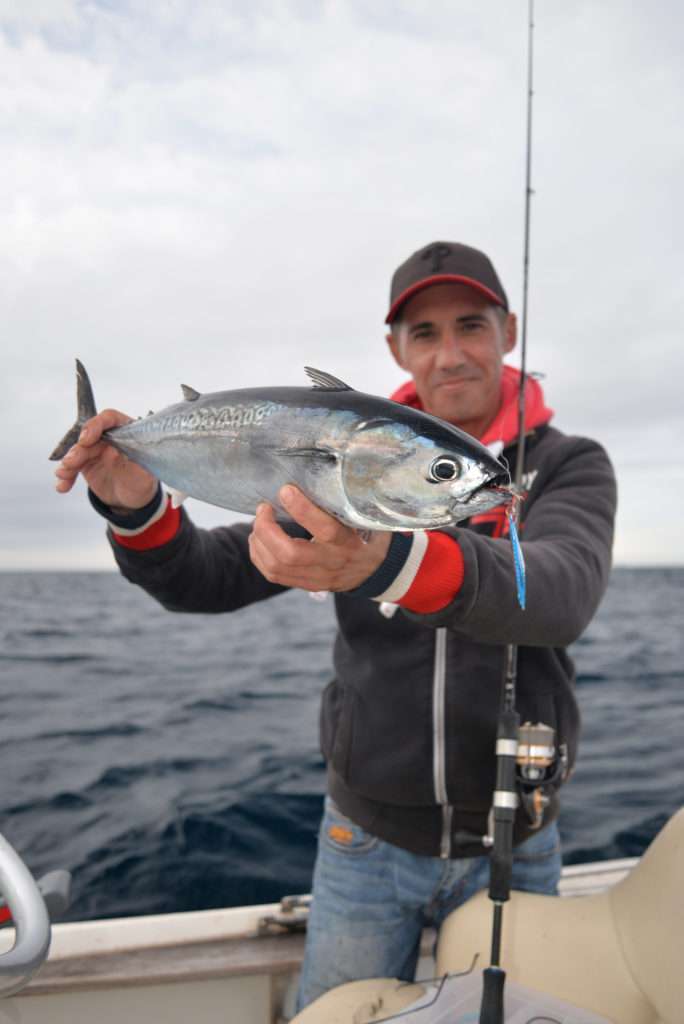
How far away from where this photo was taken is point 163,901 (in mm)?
4922

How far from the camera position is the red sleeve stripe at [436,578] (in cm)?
190

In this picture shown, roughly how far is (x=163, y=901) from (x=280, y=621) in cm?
1954

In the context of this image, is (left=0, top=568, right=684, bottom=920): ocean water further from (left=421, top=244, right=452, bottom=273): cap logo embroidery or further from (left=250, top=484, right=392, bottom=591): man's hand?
(left=421, top=244, right=452, bottom=273): cap logo embroidery

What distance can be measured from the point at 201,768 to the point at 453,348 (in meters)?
6.07

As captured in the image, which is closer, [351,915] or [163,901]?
[351,915]

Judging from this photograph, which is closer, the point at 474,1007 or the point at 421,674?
the point at 474,1007

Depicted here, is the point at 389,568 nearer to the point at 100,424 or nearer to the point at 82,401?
the point at 100,424

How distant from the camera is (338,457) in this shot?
1.50 m

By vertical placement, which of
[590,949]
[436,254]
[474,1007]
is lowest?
[474,1007]

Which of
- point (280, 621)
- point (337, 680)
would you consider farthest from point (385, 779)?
point (280, 621)

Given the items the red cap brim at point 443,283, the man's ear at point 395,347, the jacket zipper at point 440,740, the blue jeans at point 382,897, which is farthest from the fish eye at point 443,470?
the blue jeans at point 382,897

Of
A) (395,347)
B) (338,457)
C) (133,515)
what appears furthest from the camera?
(395,347)

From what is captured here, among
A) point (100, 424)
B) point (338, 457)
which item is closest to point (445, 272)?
point (100, 424)

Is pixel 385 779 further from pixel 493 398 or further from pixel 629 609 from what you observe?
pixel 629 609
